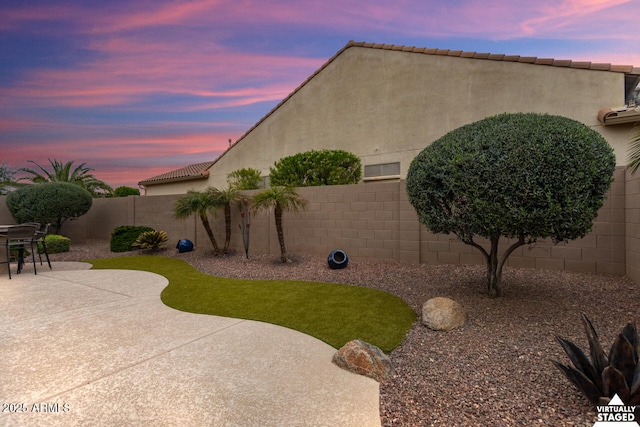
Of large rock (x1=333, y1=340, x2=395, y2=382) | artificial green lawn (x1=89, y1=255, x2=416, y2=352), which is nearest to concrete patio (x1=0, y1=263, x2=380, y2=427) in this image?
large rock (x1=333, y1=340, x2=395, y2=382)

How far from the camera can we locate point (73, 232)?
1448cm

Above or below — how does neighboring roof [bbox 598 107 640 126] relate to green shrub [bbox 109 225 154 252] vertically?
above

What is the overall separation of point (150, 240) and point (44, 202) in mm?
5311

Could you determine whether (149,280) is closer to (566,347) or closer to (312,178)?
(312,178)

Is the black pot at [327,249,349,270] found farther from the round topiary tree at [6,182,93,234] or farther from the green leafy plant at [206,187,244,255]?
the round topiary tree at [6,182,93,234]

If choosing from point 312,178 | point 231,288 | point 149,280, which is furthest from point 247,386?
point 312,178

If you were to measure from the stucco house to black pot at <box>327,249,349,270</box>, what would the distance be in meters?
4.66

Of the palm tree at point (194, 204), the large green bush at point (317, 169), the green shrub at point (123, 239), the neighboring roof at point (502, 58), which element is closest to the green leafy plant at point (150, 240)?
the green shrub at point (123, 239)

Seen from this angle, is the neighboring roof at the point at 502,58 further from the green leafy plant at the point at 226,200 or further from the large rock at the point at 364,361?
the large rock at the point at 364,361

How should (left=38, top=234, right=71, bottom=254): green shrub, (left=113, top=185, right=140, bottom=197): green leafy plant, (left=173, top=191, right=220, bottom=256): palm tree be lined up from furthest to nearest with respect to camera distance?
(left=113, top=185, right=140, bottom=197): green leafy plant → (left=38, top=234, right=71, bottom=254): green shrub → (left=173, top=191, right=220, bottom=256): palm tree

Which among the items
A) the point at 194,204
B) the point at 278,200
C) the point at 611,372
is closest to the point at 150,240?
the point at 194,204

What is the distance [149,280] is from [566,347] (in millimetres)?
6997

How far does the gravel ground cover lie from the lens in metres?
2.15

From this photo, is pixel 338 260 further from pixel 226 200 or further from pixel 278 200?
pixel 226 200
